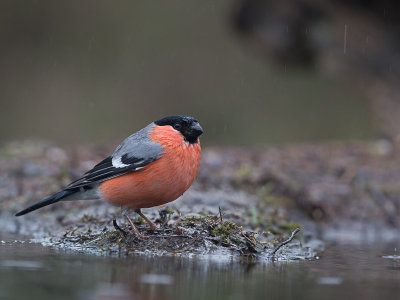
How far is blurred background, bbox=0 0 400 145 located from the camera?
16.6 metres

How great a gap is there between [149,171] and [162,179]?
0.14 meters

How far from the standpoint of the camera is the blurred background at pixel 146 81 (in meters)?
16.6

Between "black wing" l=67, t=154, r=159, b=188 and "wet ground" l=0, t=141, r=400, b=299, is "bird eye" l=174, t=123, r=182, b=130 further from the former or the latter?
"wet ground" l=0, t=141, r=400, b=299

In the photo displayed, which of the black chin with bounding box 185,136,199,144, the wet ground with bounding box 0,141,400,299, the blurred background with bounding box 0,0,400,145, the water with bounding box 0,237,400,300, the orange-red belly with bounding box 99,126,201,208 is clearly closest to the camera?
the water with bounding box 0,237,400,300

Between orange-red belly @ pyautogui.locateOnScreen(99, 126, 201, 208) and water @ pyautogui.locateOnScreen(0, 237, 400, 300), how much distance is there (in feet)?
2.09

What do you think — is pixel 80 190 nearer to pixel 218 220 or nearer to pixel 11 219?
pixel 218 220

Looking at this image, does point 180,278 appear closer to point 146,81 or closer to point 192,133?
point 192,133

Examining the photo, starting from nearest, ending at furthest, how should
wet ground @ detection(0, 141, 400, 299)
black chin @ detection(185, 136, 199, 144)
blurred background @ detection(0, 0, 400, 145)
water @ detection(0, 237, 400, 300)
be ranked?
water @ detection(0, 237, 400, 300) → wet ground @ detection(0, 141, 400, 299) → black chin @ detection(185, 136, 199, 144) → blurred background @ detection(0, 0, 400, 145)

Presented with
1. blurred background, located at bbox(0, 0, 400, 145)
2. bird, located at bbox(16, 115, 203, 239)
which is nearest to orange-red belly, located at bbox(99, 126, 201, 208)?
bird, located at bbox(16, 115, 203, 239)

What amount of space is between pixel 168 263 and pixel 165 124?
4.97 feet

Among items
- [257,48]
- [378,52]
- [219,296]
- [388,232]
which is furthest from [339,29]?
[219,296]

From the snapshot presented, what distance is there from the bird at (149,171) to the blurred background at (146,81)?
Result: 983 centimetres

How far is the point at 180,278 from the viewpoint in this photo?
4.17 m

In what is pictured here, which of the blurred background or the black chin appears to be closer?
the black chin
